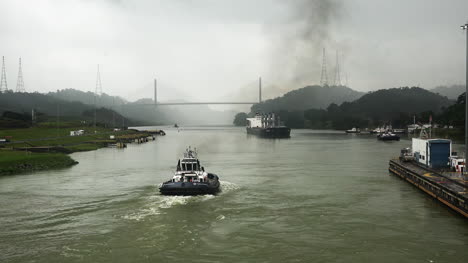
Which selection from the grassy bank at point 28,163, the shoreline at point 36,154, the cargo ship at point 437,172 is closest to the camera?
the cargo ship at point 437,172

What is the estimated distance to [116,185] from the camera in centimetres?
5016

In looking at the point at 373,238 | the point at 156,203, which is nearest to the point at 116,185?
the point at 156,203

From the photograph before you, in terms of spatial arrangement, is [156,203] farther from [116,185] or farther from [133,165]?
[133,165]

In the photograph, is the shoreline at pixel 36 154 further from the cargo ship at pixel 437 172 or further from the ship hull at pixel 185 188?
the cargo ship at pixel 437 172

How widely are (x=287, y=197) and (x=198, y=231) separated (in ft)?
47.5

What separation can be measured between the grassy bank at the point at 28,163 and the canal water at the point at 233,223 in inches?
378

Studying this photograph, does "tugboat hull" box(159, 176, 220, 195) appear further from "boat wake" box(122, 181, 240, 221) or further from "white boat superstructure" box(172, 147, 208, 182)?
"white boat superstructure" box(172, 147, 208, 182)

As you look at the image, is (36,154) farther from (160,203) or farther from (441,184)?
(441,184)

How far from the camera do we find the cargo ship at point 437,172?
33625 mm

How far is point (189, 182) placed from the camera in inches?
1641

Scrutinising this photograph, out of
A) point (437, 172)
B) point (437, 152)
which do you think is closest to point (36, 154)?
point (437, 172)

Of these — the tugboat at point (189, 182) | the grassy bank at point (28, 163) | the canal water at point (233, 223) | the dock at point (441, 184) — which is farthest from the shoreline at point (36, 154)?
the dock at point (441, 184)

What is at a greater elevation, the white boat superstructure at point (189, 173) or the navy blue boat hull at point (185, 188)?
the white boat superstructure at point (189, 173)

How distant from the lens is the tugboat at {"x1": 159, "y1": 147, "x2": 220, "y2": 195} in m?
41.2
